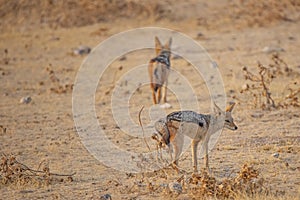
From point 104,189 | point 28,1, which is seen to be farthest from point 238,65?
point 28,1

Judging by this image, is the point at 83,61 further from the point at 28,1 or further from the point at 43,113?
the point at 28,1

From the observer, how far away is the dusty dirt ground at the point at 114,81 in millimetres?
8258

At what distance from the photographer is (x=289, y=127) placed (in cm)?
1048

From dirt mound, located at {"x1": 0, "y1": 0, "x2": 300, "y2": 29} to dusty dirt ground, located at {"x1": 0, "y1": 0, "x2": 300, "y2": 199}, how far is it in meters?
0.04

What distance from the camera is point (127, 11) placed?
23.4 meters

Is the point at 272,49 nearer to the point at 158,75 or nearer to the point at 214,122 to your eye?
the point at 158,75

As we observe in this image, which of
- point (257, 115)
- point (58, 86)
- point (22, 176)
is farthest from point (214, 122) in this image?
point (58, 86)

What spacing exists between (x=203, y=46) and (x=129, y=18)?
16.7 feet

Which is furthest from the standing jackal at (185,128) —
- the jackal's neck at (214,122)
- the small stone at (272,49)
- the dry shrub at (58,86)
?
the small stone at (272,49)

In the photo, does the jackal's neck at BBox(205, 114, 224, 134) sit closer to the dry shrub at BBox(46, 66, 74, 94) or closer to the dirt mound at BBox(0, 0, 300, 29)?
the dry shrub at BBox(46, 66, 74, 94)

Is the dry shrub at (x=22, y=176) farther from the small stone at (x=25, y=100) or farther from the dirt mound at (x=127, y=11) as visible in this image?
the dirt mound at (x=127, y=11)

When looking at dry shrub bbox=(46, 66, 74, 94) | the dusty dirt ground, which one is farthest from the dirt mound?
dry shrub bbox=(46, 66, 74, 94)

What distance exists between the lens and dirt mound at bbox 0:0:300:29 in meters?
21.9

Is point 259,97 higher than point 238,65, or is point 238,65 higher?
point 238,65
